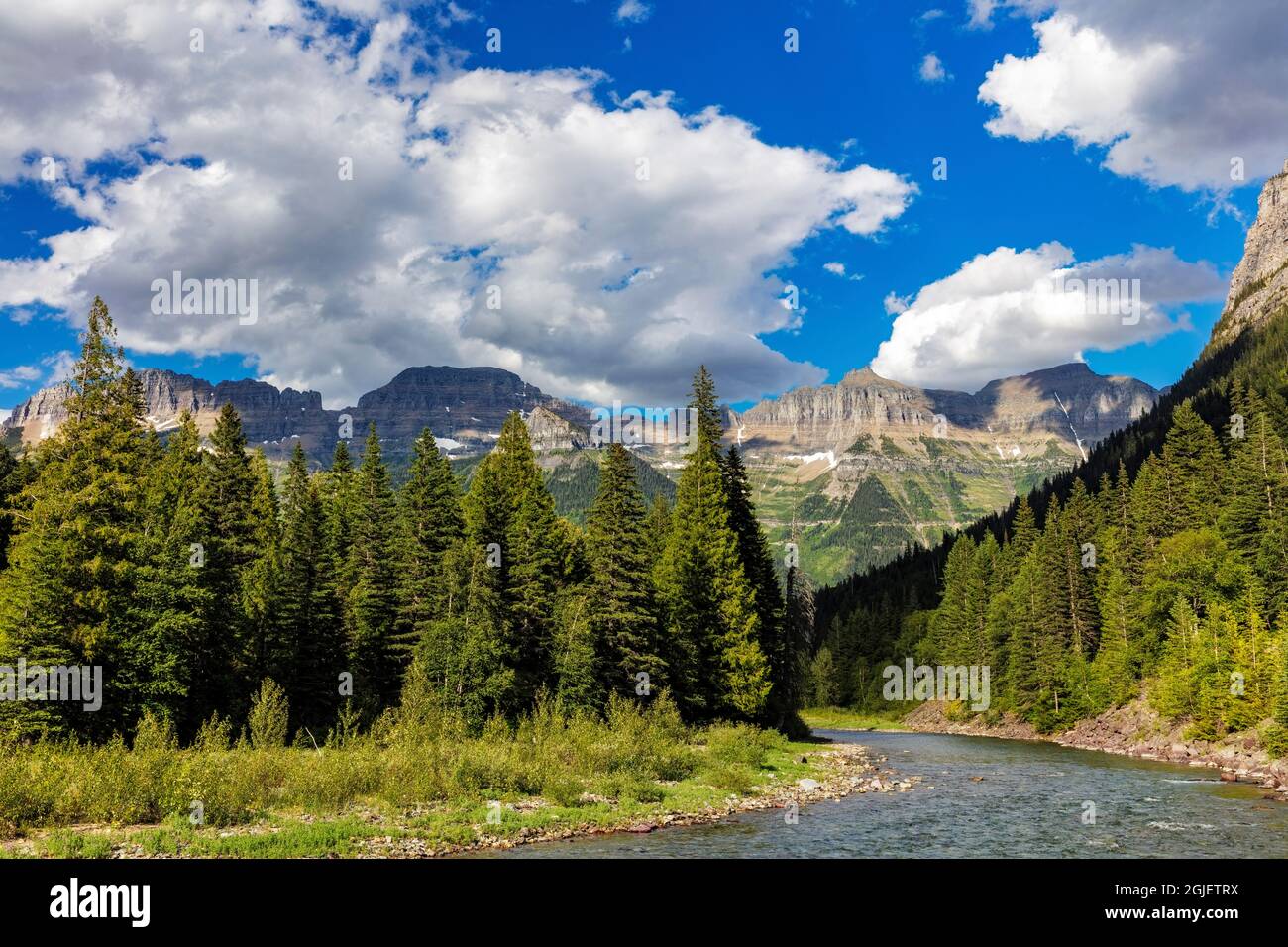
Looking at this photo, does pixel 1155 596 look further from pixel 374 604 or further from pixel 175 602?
pixel 175 602

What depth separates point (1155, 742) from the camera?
6806 centimetres

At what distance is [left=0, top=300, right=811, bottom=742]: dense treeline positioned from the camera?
37969 millimetres

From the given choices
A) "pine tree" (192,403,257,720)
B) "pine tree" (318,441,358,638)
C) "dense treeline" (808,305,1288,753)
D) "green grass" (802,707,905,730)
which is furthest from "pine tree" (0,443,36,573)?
"green grass" (802,707,905,730)

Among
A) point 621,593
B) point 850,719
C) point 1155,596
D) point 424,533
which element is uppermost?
point 424,533

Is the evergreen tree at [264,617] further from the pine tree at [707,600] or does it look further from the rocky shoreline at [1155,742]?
the rocky shoreline at [1155,742]

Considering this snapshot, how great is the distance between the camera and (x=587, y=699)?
4947 centimetres

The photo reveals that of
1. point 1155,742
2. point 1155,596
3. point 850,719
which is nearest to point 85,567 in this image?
point 1155,742

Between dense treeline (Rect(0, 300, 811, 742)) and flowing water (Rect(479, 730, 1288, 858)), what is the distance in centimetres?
1675

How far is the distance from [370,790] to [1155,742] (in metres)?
64.0

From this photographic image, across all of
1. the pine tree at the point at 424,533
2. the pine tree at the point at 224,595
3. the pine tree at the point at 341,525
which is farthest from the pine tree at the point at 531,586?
the pine tree at the point at 224,595

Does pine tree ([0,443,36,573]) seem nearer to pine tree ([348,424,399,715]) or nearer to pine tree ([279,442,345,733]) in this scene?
pine tree ([279,442,345,733])
